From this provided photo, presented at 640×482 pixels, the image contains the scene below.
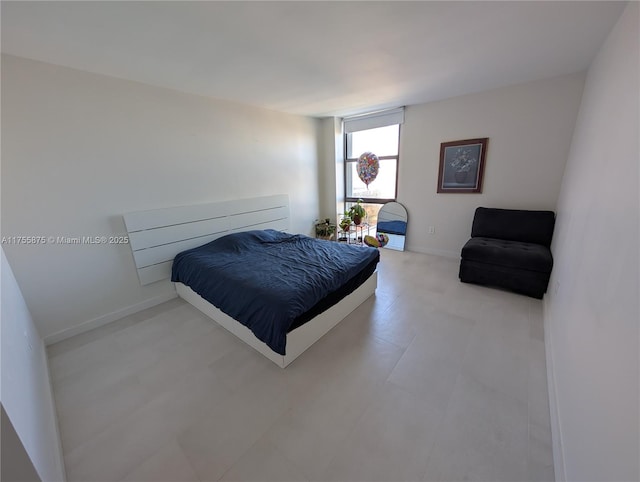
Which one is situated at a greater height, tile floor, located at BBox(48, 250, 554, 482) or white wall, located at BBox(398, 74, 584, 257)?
white wall, located at BBox(398, 74, 584, 257)

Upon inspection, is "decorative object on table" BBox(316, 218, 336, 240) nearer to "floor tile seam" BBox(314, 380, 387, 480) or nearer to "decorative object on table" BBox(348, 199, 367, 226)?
"decorative object on table" BBox(348, 199, 367, 226)

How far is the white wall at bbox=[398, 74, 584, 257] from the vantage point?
2787 mm

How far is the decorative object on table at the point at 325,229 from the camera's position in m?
4.65

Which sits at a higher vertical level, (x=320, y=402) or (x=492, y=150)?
(x=492, y=150)

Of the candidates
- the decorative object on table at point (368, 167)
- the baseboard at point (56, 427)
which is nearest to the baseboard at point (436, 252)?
the decorative object on table at point (368, 167)

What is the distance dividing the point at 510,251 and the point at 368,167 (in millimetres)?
2517

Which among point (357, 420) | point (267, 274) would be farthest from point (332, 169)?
point (357, 420)

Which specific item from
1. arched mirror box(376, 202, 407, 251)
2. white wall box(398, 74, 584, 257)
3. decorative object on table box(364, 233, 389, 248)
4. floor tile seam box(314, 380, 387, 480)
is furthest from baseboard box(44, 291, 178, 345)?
white wall box(398, 74, 584, 257)

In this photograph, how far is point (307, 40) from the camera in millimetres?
1749

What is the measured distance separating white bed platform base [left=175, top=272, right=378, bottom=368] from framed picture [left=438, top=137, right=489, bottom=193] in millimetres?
1959

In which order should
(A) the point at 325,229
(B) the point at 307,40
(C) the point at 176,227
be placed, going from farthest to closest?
(A) the point at 325,229
(C) the point at 176,227
(B) the point at 307,40

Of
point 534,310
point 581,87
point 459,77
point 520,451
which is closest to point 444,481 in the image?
point 520,451

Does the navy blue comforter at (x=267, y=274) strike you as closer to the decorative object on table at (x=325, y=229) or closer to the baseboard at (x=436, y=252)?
the decorative object on table at (x=325, y=229)

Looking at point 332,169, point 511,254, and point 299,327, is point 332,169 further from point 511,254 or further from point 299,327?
point 299,327
